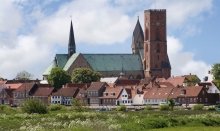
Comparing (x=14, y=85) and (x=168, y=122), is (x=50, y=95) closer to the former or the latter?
(x=14, y=85)

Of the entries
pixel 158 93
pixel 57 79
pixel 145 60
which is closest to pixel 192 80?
pixel 158 93

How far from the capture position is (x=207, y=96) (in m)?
122

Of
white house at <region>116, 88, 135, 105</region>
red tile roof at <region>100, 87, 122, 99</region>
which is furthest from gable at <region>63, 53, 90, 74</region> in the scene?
white house at <region>116, 88, 135, 105</region>

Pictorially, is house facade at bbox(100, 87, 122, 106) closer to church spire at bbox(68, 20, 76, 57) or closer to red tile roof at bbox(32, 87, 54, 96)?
red tile roof at bbox(32, 87, 54, 96)

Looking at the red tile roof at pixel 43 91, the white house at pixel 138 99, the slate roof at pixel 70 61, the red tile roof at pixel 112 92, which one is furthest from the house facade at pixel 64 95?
the slate roof at pixel 70 61

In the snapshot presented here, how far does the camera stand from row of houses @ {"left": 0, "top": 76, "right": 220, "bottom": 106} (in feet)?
403

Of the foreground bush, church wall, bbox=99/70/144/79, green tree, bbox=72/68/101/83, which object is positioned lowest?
the foreground bush

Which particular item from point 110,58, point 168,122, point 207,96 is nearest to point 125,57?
point 110,58

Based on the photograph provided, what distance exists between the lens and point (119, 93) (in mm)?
137875

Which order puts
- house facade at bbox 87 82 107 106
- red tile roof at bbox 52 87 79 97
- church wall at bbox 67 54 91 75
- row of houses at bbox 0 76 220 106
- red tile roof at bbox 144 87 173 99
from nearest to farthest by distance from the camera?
row of houses at bbox 0 76 220 106 < red tile roof at bbox 144 87 173 99 < house facade at bbox 87 82 107 106 < red tile roof at bbox 52 87 79 97 < church wall at bbox 67 54 91 75

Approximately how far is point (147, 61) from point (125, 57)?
9576 mm

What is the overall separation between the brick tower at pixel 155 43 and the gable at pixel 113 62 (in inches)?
243

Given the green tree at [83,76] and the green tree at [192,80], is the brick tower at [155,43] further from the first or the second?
the green tree at [192,80]

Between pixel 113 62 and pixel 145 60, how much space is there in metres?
9.83
